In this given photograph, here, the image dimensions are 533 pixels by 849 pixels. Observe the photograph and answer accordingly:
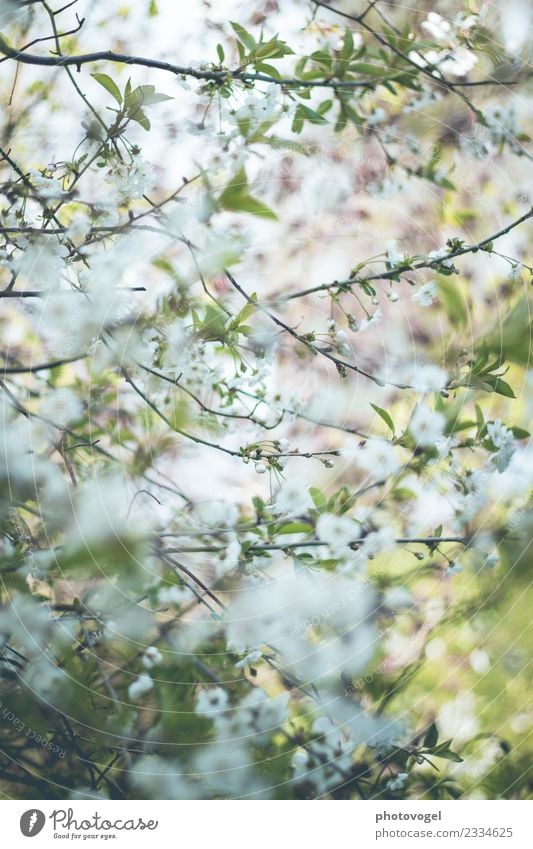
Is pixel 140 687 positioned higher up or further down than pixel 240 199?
further down

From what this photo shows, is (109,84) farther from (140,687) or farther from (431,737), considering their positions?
(431,737)

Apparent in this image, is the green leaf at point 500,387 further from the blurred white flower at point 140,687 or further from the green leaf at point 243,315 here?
the blurred white flower at point 140,687

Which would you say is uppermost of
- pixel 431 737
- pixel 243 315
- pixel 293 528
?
pixel 243 315

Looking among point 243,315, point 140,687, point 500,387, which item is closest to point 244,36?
point 243,315

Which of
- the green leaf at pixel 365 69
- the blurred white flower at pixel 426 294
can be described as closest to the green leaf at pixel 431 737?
the blurred white flower at pixel 426 294

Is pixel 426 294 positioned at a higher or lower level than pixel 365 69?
lower

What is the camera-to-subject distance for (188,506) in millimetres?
648

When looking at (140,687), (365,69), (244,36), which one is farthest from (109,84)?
(140,687)

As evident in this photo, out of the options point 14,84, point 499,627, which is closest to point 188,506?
point 499,627


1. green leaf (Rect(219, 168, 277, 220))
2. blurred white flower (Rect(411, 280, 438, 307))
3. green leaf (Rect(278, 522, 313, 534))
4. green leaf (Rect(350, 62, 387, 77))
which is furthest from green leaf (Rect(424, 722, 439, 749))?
green leaf (Rect(350, 62, 387, 77))

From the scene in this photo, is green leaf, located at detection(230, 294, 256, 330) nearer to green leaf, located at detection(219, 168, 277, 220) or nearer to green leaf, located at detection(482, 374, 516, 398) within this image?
green leaf, located at detection(219, 168, 277, 220)

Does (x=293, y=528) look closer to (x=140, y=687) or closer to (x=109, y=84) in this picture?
(x=140, y=687)
